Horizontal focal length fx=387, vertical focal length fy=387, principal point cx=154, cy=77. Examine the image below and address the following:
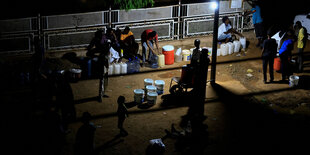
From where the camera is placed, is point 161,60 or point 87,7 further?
point 87,7

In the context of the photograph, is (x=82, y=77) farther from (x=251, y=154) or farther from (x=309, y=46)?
(x=309, y=46)

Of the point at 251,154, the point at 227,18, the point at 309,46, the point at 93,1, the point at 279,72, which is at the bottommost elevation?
the point at 251,154

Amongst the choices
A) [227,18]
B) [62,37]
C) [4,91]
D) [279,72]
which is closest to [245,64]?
[279,72]

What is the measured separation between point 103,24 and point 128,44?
5.47 feet

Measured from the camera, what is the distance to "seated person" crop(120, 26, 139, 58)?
14.5m

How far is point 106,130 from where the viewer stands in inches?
388

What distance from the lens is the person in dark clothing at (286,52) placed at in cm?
1297

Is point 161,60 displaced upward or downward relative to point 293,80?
upward

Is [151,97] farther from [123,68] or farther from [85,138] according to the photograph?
[85,138]

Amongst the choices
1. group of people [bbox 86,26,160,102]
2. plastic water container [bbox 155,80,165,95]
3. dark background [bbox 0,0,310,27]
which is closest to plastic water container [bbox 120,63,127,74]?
group of people [bbox 86,26,160,102]

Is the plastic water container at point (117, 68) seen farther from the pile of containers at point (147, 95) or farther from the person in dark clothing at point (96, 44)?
the pile of containers at point (147, 95)

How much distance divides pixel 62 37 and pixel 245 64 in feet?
23.8

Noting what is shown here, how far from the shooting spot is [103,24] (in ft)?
51.4

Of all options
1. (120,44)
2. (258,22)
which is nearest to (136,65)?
(120,44)
